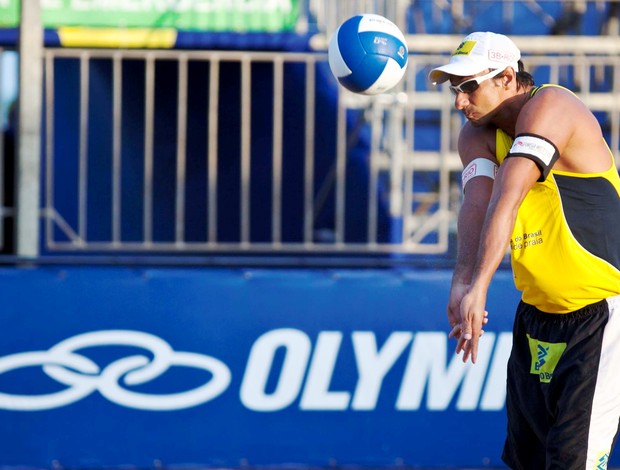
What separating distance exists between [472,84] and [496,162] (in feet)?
1.43

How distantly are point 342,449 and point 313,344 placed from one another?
0.65 m

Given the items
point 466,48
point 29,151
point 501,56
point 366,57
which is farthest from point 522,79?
point 29,151

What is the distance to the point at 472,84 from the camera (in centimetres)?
431

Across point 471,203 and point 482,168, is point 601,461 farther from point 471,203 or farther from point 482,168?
point 482,168

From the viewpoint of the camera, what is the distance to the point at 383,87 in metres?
5.18

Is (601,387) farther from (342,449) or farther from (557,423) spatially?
(342,449)

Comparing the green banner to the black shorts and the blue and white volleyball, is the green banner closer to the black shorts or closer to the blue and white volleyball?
the blue and white volleyball

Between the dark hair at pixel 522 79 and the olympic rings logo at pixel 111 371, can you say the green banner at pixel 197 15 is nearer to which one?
the olympic rings logo at pixel 111 371

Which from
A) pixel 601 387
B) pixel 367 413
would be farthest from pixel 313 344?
pixel 601 387

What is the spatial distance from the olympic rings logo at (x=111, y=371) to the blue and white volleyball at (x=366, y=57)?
7.00ft

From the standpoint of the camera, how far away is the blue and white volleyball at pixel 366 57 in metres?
5.10

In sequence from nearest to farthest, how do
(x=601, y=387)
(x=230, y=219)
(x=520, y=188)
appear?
(x=520, y=188) < (x=601, y=387) < (x=230, y=219)

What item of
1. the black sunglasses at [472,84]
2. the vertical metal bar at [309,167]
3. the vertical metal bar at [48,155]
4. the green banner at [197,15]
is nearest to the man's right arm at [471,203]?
the black sunglasses at [472,84]

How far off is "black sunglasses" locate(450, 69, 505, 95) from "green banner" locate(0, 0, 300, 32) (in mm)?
5272
